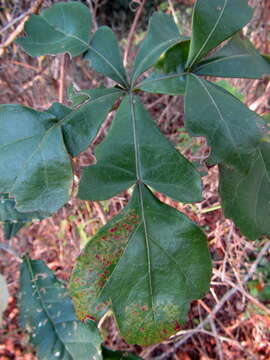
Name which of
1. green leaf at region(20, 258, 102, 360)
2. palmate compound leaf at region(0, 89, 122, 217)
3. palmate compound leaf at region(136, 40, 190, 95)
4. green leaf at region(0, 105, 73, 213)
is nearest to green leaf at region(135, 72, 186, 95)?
palmate compound leaf at region(136, 40, 190, 95)

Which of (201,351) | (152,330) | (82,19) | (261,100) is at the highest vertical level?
(82,19)

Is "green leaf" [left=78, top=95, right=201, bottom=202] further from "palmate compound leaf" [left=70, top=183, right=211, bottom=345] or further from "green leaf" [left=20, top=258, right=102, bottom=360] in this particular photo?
"green leaf" [left=20, top=258, right=102, bottom=360]

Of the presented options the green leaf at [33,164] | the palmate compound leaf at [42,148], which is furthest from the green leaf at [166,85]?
the green leaf at [33,164]

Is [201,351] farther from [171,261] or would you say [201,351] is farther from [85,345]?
[171,261]

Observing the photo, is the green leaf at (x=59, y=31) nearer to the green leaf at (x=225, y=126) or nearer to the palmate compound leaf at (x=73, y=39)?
the palmate compound leaf at (x=73, y=39)

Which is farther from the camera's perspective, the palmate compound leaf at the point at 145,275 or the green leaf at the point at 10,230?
the green leaf at the point at 10,230

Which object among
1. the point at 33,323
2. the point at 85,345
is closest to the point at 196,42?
the point at 85,345
